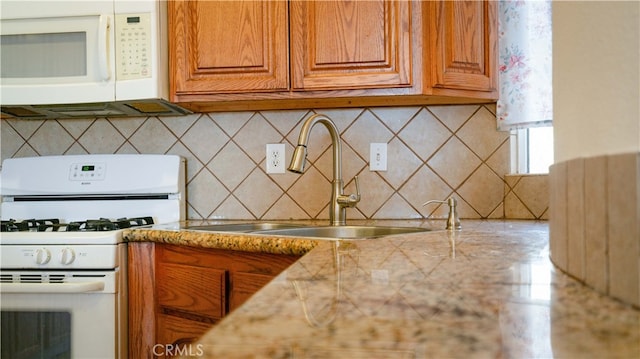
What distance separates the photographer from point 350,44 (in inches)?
71.5

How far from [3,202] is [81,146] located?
36 cm

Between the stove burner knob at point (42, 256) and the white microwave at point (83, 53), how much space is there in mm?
580

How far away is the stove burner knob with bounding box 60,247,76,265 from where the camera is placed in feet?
5.22

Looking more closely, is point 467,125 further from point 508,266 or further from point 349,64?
point 508,266

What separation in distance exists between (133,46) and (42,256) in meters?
0.77

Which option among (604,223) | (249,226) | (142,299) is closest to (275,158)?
(249,226)

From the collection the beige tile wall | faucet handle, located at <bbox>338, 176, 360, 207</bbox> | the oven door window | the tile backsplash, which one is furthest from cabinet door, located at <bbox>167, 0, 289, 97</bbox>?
the beige tile wall

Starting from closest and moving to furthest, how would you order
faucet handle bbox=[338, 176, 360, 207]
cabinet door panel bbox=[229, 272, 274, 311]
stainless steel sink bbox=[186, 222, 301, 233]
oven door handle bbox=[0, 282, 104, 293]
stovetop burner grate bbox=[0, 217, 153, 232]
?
cabinet door panel bbox=[229, 272, 274, 311] < oven door handle bbox=[0, 282, 104, 293] < stovetop burner grate bbox=[0, 217, 153, 232] < faucet handle bbox=[338, 176, 360, 207] < stainless steel sink bbox=[186, 222, 301, 233]

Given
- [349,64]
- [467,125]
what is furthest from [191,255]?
[467,125]

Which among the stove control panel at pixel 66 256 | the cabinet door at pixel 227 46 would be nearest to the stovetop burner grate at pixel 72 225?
the stove control panel at pixel 66 256

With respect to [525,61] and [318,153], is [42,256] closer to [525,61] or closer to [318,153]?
[318,153]

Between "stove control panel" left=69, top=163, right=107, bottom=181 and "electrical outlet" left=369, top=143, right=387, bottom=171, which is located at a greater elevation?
"electrical outlet" left=369, top=143, right=387, bottom=171

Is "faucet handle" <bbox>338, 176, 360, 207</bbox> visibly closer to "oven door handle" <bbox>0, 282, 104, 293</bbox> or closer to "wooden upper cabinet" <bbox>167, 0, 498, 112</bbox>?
"wooden upper cabinet" <bbox>167, 0, 498, 112</bbox>

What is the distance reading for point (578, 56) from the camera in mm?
631
